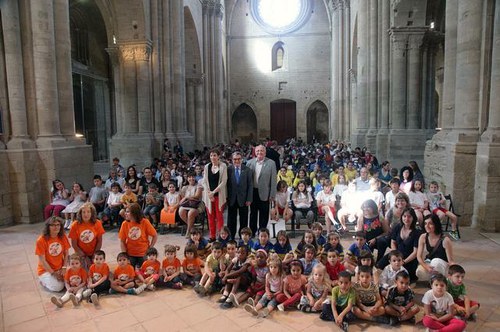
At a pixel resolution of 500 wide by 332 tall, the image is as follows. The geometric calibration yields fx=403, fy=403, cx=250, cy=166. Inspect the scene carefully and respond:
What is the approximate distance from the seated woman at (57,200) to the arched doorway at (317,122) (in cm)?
2908

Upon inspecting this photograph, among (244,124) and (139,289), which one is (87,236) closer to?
(139,289)

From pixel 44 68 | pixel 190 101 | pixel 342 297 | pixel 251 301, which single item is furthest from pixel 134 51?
pixel 342 297

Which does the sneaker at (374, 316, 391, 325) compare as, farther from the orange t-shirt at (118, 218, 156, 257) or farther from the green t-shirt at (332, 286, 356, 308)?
the orange t-shirt at (118, 218, 156, 257)

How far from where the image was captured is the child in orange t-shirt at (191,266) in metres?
5.56

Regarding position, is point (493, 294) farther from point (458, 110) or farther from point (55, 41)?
point (55, 41)

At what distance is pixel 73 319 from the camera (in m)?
4.63

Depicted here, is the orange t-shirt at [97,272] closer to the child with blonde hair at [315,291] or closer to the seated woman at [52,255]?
the seated woman at [52,255]

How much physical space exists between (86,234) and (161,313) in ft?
5.80

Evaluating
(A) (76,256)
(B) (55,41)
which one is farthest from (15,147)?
(A) (76,256)

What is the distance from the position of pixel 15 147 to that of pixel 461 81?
32.0ft

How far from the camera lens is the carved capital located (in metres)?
15.8

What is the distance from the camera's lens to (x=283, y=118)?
3588cm

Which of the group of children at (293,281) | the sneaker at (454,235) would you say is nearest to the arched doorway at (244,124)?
the sneaker at (454,235)

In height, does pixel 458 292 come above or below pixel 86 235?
below
